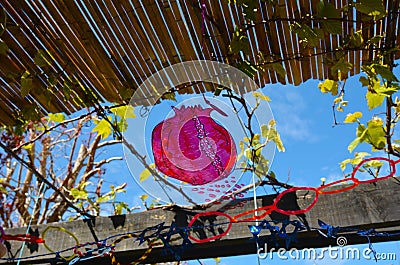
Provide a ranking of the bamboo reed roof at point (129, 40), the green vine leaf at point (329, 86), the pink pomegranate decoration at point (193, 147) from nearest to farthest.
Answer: the pink pomegranate decoration at point (193, 147) < the bamboo reed roof at point (129, 40) < the green vine leaf at point (329, 86)

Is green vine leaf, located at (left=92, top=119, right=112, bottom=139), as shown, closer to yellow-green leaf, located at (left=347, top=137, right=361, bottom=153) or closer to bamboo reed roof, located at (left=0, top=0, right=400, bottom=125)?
bamboo reed roof, located at (left=0, top=0, right=400, bottom=125)

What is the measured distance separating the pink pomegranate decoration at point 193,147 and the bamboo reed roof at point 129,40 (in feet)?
0.85

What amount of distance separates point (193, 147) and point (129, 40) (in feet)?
1.52

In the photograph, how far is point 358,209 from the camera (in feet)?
2.95

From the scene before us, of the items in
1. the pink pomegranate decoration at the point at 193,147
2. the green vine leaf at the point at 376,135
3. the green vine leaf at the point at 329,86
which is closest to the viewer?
the pink pomegranate decoration at the point at 193,147

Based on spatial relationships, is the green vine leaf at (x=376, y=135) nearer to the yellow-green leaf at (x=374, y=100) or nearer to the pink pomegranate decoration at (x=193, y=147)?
the yellow-green leaf at (x=374, y=100)

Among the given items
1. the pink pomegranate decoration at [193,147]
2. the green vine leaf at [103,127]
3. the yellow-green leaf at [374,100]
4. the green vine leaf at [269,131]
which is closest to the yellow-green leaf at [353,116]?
the yellow-green leaf at [374,100]

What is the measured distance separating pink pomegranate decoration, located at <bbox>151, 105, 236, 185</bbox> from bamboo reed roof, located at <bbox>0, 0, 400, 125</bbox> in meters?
0.26

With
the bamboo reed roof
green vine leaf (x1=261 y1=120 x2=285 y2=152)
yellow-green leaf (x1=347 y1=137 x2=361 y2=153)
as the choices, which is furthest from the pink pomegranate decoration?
yellow-green leaf (x1=347 y1=137 x2=361 y2=153)

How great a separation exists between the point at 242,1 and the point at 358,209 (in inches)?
20.2

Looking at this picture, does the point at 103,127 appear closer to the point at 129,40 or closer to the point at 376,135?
the point at 129,40

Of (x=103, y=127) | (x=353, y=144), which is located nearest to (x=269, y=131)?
(x=353, y=144)

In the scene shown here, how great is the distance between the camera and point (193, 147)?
675 millimetres

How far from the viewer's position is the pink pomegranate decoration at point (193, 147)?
672 millimetres
